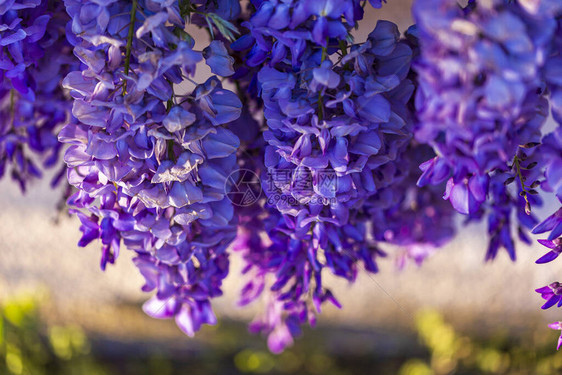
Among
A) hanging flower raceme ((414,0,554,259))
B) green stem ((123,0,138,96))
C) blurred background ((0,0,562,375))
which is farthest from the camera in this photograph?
blurred background ((0,0,562,375))

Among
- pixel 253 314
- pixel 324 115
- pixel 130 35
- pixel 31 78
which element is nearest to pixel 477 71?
pixel 324 115

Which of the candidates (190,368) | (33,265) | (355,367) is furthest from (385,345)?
(33,265)

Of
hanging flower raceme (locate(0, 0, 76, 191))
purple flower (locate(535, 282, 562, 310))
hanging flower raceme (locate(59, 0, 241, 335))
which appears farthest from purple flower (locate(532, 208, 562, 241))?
hanging flower raceme (locate(0, 0, 76, 191))

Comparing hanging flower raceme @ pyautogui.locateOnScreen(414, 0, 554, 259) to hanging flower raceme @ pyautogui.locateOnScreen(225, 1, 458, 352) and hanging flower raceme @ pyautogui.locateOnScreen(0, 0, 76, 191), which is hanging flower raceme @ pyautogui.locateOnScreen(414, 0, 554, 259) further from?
hanging flower raceme @ pyautogui.locateOnScreen(0, 0, 76, 191)

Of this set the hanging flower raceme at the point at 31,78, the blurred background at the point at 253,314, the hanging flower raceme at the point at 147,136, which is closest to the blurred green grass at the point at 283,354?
the blurred background at the point at 253,314

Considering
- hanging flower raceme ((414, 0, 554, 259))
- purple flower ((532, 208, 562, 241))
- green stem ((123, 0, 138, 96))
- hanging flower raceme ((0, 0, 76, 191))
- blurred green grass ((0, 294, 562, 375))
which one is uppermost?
hanging flower raceme ((414, 0, 554, 259))

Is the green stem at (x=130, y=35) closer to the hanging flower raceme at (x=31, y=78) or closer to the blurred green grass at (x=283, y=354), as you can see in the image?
the hanging flower raceme at (x=31, y=78)
